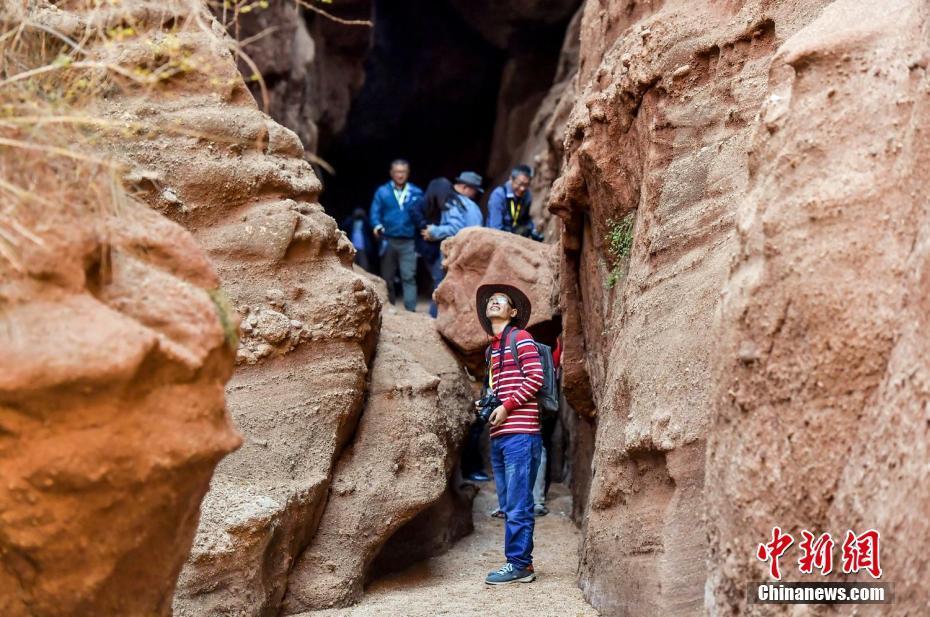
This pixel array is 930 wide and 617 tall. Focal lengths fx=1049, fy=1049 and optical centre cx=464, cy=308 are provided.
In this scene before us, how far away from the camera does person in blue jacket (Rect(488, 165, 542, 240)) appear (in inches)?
419

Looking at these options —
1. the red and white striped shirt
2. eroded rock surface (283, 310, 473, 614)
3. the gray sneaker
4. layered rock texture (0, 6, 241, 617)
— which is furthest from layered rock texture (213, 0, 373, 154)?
layered rock texture (0, 6, 241, 617)

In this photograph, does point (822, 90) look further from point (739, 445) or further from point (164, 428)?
point (164, 428)

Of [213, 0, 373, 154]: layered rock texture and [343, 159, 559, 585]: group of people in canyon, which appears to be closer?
[343, 159, 559, 585]: group of people in canyon

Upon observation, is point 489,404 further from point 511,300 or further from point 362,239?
point 362,239

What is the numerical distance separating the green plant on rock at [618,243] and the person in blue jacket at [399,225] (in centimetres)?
491

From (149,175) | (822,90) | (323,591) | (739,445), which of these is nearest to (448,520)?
(323,591)

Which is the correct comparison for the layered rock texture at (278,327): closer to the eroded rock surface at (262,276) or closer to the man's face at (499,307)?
the eroded rock surface at (262,276)

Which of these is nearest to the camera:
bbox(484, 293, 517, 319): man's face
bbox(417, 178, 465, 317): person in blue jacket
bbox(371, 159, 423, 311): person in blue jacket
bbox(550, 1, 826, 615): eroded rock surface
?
bbox(550, 1, 826, 615): eroded rock surface

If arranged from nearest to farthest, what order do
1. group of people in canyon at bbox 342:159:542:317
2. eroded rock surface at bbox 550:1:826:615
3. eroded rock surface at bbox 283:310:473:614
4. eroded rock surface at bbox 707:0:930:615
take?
eroded rock surface at bbox 707:0:930:615, eroded rock surface at bbox 550:1:826:615, eroded rock surface at bbox 283:310:473:614, group of people in canyon at bbox 342:159:542:317

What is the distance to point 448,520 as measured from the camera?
7816mm

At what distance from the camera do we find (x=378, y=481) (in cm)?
651

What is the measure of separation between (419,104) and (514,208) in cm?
877

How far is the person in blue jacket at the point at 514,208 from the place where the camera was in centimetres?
1065

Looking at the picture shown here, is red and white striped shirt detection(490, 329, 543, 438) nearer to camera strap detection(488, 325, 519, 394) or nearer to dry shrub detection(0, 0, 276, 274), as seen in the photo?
camera strap detection(488, 325, 519, 394)
